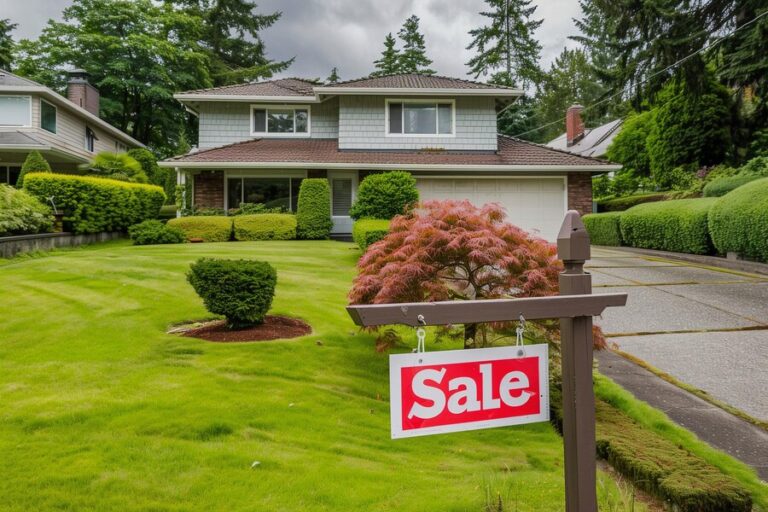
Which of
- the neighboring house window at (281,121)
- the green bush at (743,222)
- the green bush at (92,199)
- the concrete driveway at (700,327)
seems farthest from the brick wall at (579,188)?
the green bush at (92,199)

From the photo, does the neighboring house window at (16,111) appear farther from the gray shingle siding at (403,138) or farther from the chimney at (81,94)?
the gray shingle siding at (403,138)

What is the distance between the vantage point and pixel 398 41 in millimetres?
44000

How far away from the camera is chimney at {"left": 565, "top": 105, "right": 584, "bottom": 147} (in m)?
34.6

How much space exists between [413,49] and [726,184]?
34.8 meters

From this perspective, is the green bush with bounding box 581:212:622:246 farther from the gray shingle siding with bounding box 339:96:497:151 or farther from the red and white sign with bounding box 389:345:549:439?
the red and white sign with bounding box 389:345:549:439

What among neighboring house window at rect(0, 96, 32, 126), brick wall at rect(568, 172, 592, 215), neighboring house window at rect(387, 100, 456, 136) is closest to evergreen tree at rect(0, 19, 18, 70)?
neighboring house window at rect(0, 96, 32, 126)

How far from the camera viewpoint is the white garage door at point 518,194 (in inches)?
693

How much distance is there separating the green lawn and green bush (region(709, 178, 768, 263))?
8937mm

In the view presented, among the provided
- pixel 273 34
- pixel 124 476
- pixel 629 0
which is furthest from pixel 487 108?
pixel 273 34

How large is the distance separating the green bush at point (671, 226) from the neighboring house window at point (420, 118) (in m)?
6.84

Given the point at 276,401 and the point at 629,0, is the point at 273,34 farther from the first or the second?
the point at 276,401

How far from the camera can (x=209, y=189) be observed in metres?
17.2

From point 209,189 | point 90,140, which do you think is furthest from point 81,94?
point 209,189

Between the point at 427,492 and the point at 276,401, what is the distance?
1.52 metres
